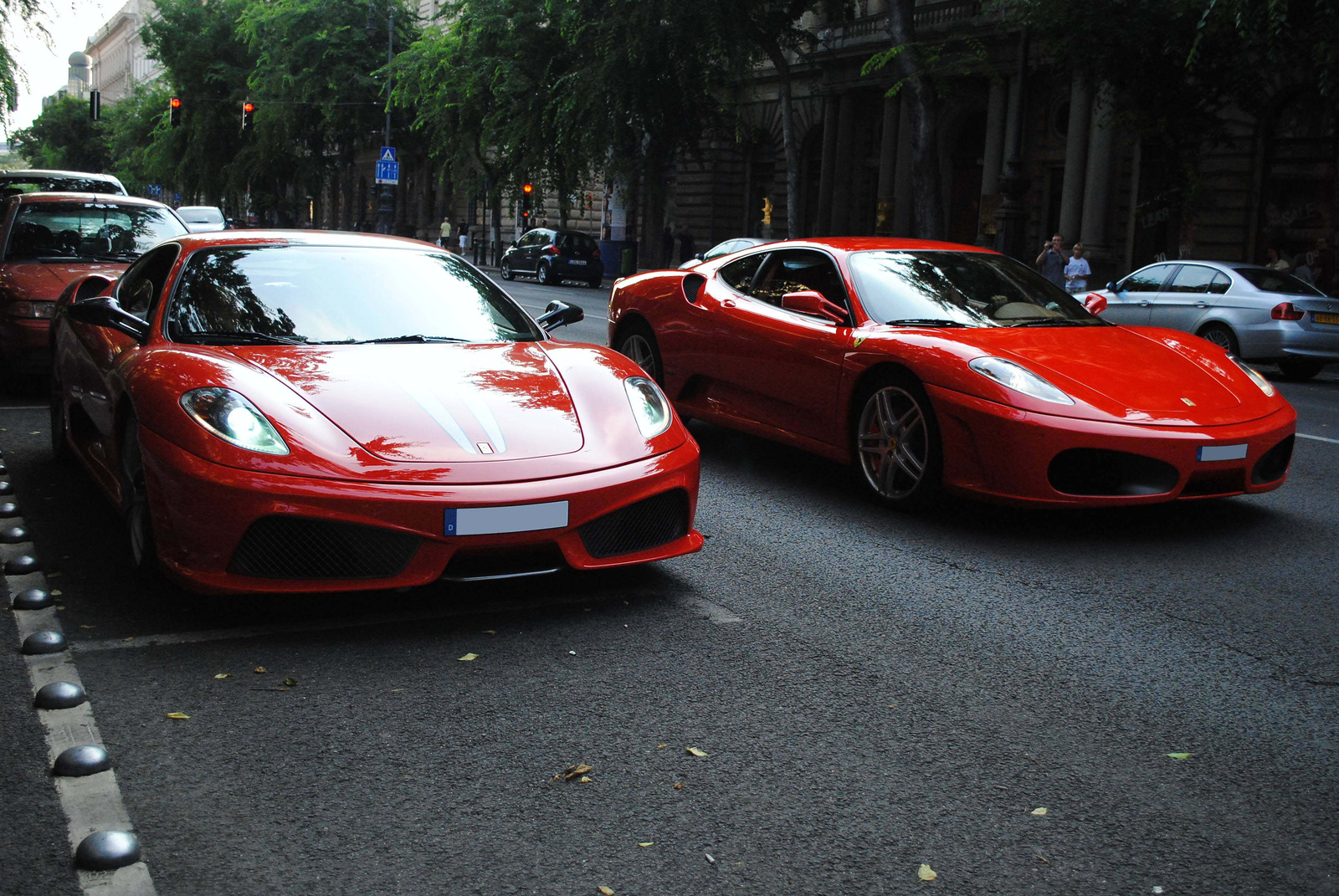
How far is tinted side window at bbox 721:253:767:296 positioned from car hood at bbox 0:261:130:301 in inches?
165

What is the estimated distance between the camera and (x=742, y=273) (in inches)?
308

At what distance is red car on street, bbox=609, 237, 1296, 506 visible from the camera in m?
5.69

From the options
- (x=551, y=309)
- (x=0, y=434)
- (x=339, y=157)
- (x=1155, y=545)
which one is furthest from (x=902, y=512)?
(x=339, y=157)

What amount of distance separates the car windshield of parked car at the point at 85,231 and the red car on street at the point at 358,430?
472cm

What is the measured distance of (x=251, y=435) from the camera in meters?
4.17

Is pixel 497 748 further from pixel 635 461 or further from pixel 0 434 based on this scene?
pixel 0 434

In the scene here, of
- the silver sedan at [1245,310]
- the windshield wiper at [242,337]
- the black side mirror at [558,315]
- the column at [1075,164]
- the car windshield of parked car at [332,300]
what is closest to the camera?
the windshield wiper at [242,337]

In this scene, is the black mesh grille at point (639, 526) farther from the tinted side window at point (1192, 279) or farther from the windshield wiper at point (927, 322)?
the tinted side window at point (1192, 279)

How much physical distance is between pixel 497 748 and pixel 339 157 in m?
55.2

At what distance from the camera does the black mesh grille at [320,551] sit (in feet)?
13.3

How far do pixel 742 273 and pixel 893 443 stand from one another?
195 cm

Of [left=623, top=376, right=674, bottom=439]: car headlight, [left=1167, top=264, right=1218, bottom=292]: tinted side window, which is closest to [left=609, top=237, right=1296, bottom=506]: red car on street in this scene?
[left=623, top=376, right=674, bottom=439]: car headlight

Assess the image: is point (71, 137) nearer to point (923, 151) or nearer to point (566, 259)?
point (566, 259)

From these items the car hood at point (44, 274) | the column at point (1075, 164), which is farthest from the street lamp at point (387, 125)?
the car hood at point (44, 274)
